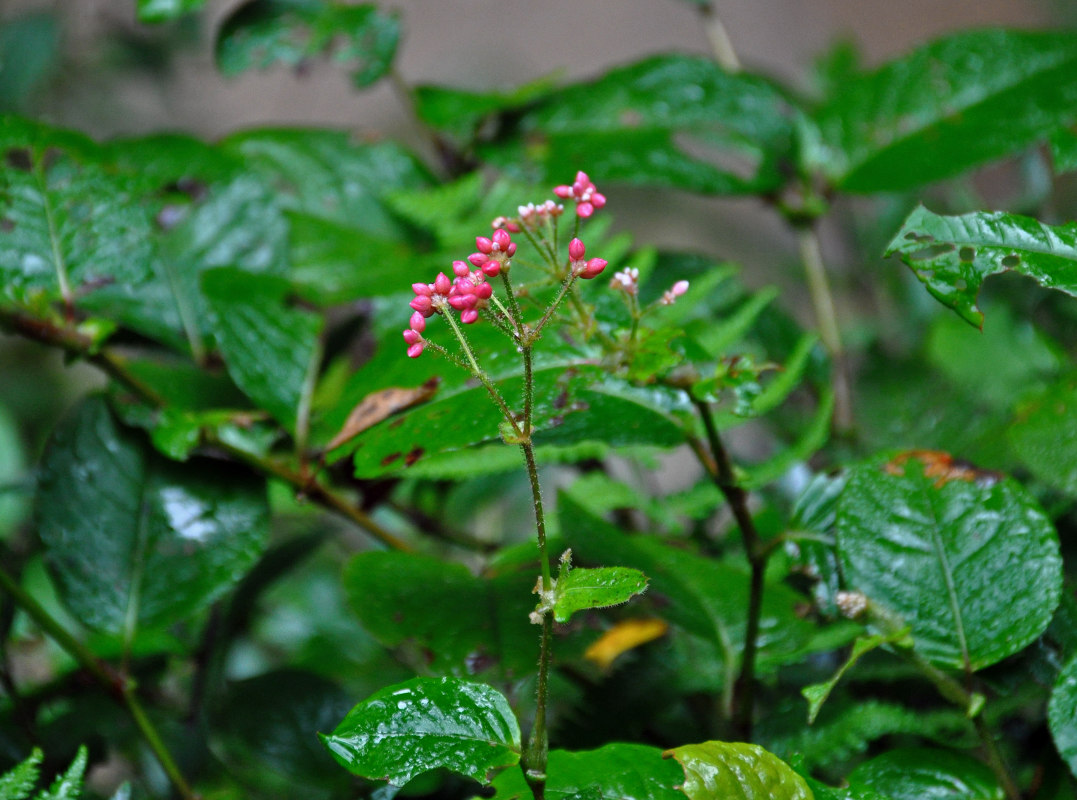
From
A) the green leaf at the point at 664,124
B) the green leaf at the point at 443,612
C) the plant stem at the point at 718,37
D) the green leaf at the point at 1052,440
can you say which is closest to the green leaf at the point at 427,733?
the green leaf at the point at 443,612

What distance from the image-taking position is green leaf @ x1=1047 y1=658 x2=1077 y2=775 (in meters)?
0.44

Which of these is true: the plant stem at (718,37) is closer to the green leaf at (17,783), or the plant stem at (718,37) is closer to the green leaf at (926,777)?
the green leaf at (926,777)

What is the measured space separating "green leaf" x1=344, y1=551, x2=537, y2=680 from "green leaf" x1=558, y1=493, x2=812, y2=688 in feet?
0.17

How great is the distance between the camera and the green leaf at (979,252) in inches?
17.2

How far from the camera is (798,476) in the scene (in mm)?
917

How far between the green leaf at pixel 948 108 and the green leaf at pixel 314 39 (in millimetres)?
527

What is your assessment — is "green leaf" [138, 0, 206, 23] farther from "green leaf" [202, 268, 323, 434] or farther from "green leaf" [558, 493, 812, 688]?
"green leaf" [558, 493, 812, 688]

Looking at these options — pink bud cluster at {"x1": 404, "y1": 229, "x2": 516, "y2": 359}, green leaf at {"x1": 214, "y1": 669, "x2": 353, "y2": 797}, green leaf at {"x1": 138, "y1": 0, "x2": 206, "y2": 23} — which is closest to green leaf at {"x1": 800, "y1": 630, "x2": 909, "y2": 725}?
pink bud cluster at {"x1": 404, "y1": 229, "x2": 516, "y2": 359}

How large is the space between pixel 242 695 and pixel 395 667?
0.48ft

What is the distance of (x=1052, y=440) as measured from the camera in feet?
1.85

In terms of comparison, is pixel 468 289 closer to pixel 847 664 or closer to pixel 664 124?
pixel 847 664

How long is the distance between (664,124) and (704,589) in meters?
0.57

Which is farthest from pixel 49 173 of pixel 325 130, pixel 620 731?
pixel 620 731

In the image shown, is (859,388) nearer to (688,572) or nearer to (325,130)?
(688,572)
